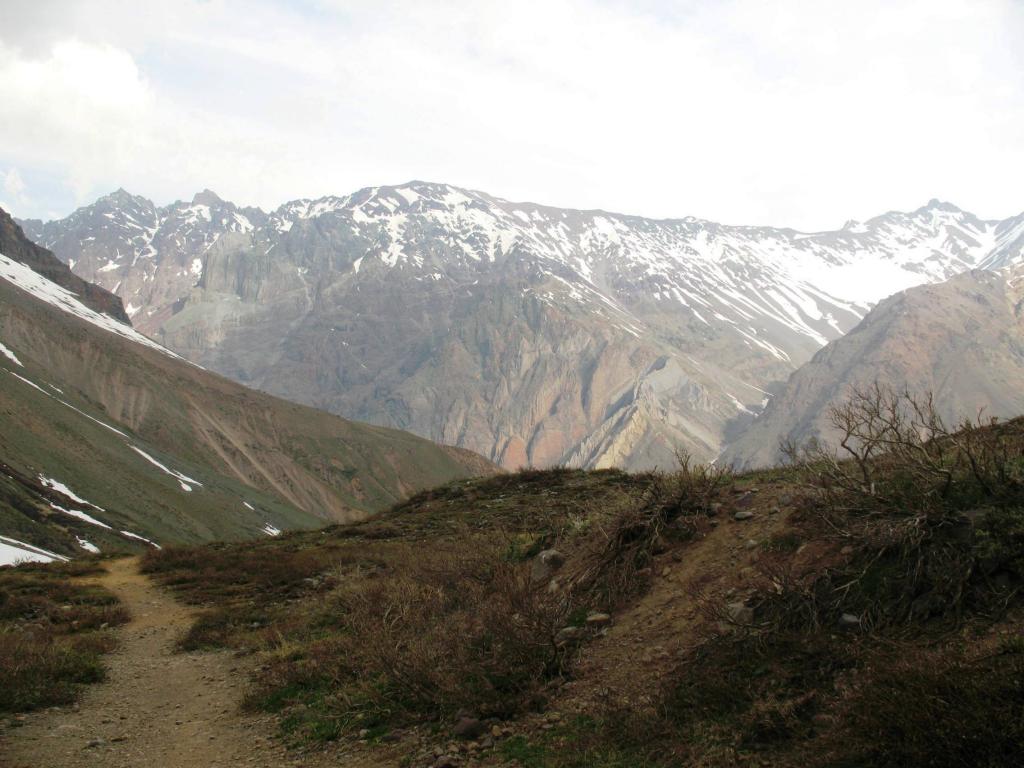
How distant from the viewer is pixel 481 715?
306 inches

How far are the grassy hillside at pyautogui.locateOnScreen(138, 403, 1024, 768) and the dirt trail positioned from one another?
512 mm

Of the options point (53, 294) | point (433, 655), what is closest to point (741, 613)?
point (433, 655)

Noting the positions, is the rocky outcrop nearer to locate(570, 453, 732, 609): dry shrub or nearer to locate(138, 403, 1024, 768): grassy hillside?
locate(138, 403, 1024, 768): grassy hillside

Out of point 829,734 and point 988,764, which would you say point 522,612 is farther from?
point 988,764

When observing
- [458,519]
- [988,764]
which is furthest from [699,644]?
[458,519]

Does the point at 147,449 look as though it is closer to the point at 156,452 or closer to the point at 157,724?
the point at 156,452

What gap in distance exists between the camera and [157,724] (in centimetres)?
992

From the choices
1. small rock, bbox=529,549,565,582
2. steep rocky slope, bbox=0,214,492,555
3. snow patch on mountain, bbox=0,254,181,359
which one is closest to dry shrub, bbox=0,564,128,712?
small rock, bbox=529,549,565,582

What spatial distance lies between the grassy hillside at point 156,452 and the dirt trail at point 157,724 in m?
36.9

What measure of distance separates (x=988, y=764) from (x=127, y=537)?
57488mm

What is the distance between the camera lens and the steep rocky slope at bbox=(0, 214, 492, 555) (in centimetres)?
5781

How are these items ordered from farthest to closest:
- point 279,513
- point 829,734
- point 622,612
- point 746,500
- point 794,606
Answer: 1. point 279,513
2. point 746,500
3. point 622,612
4. point 794,606
5. point 829,734

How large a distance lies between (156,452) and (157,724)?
89.1m

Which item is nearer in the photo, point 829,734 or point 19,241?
point 829,734
